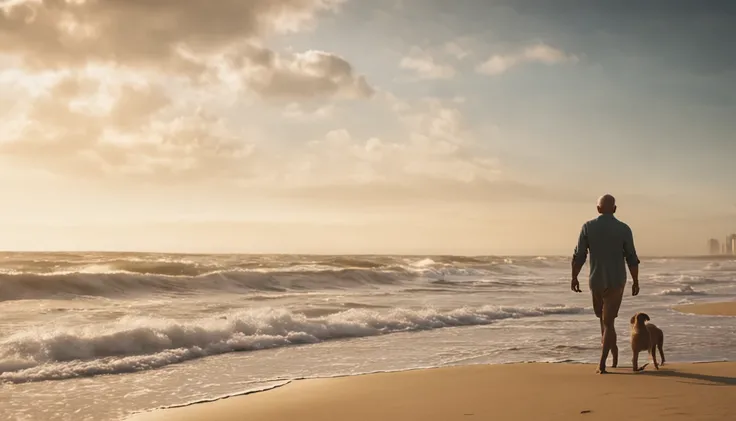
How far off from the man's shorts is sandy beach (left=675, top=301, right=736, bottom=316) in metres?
10.3

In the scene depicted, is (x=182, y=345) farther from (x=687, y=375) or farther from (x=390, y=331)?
(x=687, y=375)

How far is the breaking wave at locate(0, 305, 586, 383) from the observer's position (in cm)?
817

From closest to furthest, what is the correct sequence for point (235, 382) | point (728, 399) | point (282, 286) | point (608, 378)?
point (728, 399) < point (608, 378) < point (235, 382) < point (282, 286)

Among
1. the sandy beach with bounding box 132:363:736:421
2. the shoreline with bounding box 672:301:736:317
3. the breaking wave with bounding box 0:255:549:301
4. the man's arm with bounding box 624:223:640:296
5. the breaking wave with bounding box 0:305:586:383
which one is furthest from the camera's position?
the breaking wave with bounding box 0:255:549:301

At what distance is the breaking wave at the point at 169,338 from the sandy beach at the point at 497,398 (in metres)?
2.94

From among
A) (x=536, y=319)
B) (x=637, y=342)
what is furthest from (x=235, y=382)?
(x=536, y=319)

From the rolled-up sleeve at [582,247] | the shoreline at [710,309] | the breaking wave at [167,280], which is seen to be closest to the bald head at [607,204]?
the rolled-up sleeve at [582,247]

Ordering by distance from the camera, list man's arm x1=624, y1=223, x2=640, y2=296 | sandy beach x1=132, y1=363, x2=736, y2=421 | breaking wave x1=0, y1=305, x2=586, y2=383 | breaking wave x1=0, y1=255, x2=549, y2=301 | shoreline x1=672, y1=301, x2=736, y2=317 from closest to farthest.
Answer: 1. sandy beach x1=132, y1=363, x2=736, y2=421
2. man's arm x1=624, y1=223, x2=640, y2=296
3. breaking wave x1=0, y1=305, x2=586, y2=383
4. shoreline x1=672, y1=301, x2=736, y2=317
5. breaking wave x1=0, y1=255, x2=549, y2=301

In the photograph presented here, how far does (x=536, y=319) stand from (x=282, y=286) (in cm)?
1450

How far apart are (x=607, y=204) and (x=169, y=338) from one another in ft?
23.3

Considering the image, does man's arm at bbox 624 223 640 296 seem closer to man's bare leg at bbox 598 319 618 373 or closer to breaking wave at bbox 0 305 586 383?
man's bare leg at bbox 598 319 618 373

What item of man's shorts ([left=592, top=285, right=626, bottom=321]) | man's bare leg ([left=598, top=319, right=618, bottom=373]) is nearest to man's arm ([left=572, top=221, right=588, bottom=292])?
man's shorts ([left=592, top=285, right=626, bottom=321])

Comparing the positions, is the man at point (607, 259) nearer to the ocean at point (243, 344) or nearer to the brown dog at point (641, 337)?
the brown dog at point (641, 337)

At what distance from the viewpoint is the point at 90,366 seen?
26.7 ft
